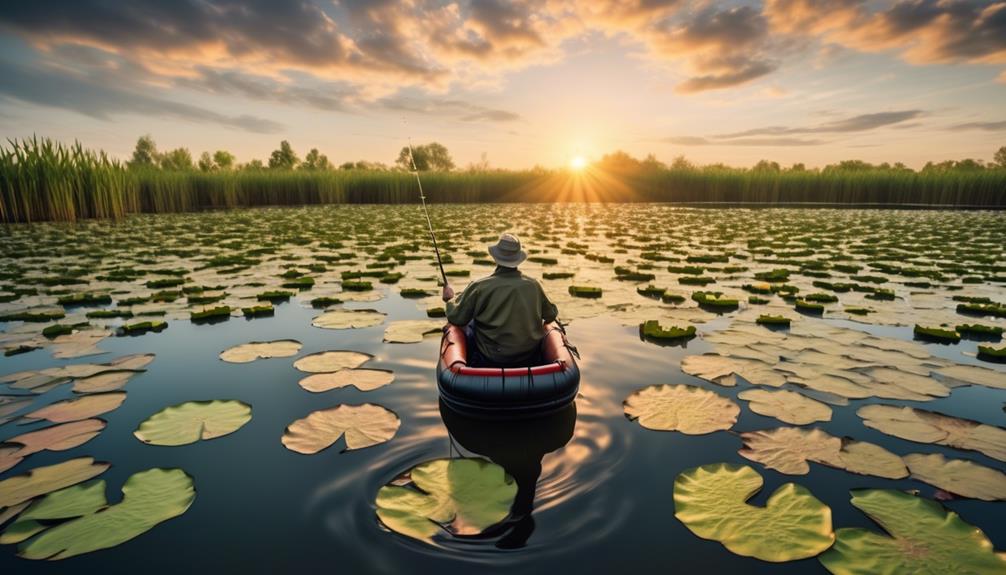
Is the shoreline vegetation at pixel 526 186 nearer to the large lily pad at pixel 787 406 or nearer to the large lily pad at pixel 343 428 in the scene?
the large lily pad at pixel 343 428

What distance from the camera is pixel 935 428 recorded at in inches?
125

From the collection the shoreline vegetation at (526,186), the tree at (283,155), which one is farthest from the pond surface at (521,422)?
the tree at (283,155)

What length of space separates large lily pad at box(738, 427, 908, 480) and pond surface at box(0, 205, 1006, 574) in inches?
1.9

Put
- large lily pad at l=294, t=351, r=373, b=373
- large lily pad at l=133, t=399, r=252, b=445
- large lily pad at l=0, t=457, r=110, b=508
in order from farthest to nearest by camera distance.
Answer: large lily pad at l=294, t=351, r=373, b=373 < large lily pad at l=133, t=399, r=252, b=445 < large lily pad at l=0, t=457, r=110, b=508

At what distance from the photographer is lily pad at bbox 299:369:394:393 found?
3.91 meters

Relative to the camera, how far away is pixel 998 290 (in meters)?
7.40

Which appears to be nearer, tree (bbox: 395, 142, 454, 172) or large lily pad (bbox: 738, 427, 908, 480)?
large lily pad (bbox: 738, 427, 908, 480)

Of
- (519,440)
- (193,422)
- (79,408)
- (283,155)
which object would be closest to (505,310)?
(519,440)

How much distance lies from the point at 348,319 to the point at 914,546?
206 inches

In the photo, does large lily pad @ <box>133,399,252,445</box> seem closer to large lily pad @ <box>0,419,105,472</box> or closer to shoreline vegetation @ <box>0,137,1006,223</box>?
large lily pad @ <box>0,419,105,472</box>

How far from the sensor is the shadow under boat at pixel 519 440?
8.67ft

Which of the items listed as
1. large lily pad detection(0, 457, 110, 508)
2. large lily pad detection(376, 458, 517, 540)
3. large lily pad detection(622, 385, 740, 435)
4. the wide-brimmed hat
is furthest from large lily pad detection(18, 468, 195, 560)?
large lily pad detection(622, 385, 740, 435)

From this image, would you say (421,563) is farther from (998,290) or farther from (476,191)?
(476,191)

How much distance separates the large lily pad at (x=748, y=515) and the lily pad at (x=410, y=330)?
314 cm
